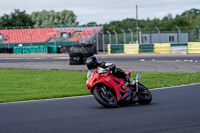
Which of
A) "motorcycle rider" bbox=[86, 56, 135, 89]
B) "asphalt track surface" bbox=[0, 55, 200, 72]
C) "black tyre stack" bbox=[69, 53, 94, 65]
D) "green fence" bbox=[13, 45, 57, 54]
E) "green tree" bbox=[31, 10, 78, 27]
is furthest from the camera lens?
"green tree" bbox=[31, 10, 78, 27]

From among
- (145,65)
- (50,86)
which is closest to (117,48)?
(145,65)

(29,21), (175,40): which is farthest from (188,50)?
(29,21)

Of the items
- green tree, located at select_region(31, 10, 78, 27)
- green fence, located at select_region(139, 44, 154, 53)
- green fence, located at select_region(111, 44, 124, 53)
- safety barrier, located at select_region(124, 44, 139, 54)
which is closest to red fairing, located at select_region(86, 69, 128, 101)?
green fence, located at select_region(139, 44, 154, 53)

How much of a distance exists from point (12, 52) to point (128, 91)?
43480 mm

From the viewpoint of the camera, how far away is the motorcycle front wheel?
9133 mm

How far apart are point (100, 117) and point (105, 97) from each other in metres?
1.29

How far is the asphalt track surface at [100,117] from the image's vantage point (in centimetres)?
676

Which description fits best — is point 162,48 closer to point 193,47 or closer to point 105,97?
point 193,47

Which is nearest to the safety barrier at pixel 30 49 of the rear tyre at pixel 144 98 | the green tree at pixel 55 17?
the rear tyre at pixel 144 98

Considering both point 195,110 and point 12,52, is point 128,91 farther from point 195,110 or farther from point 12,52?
point 12,52

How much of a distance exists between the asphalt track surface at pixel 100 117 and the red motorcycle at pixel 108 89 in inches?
7.8

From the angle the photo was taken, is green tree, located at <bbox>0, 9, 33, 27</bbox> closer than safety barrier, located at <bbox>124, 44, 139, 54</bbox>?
No

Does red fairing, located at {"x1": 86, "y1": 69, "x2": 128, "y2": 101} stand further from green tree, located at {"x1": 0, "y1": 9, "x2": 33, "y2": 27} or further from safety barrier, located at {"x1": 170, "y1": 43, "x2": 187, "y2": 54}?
green tree, located at {"x1": 0, "y1": 9, "x2": 33, "y2": 27}

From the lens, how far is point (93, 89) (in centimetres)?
923
